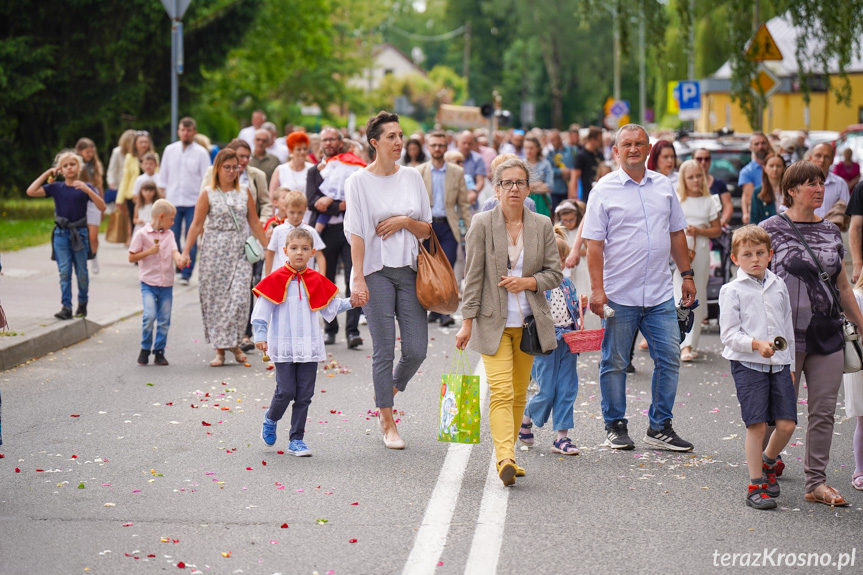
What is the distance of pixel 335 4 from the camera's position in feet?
152

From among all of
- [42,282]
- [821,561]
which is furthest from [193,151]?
[821,561]

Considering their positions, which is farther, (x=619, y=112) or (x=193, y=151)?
(x=619, y=112)

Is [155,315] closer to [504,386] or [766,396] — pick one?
[504,386]

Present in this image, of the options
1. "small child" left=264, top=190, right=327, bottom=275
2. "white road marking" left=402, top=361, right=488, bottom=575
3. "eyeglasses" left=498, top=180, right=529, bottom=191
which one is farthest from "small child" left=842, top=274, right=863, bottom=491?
"small child" left=264, top=190, right=327, bottom=275

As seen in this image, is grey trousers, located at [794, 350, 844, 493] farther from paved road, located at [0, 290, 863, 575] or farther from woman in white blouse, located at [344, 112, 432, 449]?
woman in white blouse, located at [344, 112, 432, 449]

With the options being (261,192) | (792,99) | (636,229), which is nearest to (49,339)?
(261,192)

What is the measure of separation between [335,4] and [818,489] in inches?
1674

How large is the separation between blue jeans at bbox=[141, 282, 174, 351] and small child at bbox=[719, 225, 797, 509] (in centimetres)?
575

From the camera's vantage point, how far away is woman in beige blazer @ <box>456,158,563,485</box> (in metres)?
6.47

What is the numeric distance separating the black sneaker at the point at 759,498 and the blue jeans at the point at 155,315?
233 inches

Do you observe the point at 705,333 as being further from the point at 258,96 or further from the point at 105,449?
the point at 258,96

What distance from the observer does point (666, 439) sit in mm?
7234

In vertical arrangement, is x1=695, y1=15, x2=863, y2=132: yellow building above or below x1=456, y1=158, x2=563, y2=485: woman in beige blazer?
above

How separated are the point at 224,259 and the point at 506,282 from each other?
4.49 m
